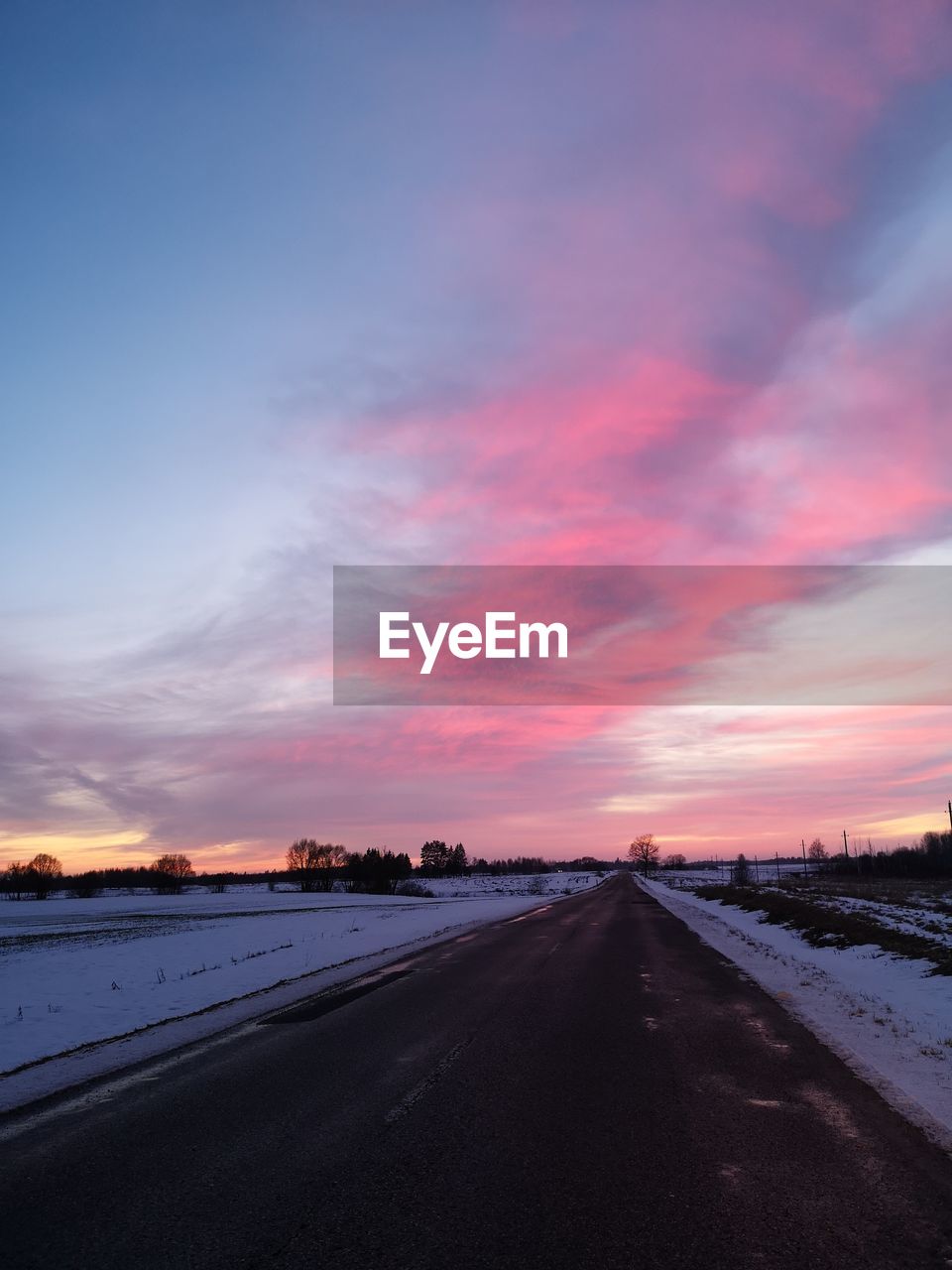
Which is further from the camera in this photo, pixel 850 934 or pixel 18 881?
pixel 18 881

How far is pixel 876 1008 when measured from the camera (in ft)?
42.5

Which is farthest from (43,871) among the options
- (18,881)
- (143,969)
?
(143,969)

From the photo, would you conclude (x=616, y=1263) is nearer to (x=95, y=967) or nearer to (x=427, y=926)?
(x=95, y=967)

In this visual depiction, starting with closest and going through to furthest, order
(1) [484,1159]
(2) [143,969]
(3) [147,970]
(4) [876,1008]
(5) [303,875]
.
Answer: (1) [484,1159] < (4) [876,1008] < (3) [147,970] < (2) [143,969] < (5) [303,875]

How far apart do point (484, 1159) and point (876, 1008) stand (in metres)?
9.39

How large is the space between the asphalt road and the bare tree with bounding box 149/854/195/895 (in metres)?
136

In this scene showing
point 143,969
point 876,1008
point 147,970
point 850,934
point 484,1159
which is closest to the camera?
point 484,1159

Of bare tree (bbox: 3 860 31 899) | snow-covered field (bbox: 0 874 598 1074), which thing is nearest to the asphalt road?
snow-covered field (bbox: 0 874 598 1074)

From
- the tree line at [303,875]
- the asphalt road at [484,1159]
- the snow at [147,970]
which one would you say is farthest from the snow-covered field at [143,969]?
the tree line at [303,875]

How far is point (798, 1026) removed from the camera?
11.1 m

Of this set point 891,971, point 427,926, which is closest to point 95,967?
point 427,926

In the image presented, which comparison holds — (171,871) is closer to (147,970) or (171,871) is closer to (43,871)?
(43,871)

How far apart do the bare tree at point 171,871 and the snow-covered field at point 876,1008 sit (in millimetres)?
128589

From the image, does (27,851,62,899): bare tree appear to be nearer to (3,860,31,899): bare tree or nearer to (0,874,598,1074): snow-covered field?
(3,860,31,899): bare tree
